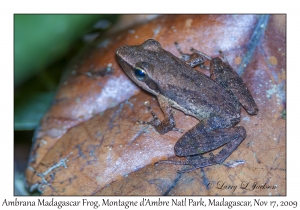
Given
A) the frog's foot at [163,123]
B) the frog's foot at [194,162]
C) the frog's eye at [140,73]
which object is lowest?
the frog's foot at [194,162]

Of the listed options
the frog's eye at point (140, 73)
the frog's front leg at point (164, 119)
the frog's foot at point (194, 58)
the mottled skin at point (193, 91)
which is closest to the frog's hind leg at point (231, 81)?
the mottled skin at point (193, 91)

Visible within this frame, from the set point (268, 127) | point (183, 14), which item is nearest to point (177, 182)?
point (268, 127)

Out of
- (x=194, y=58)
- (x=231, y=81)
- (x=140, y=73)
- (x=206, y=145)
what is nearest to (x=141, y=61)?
(x=140, y=73)

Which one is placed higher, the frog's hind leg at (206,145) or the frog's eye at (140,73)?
the frog's eye at (140,73)

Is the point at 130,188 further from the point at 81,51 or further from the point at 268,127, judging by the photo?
the point at 81,51

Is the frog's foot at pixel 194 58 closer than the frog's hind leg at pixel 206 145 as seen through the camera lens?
No

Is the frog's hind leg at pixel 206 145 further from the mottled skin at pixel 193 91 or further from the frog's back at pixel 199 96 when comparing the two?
the frog's back at pixel 199 96
